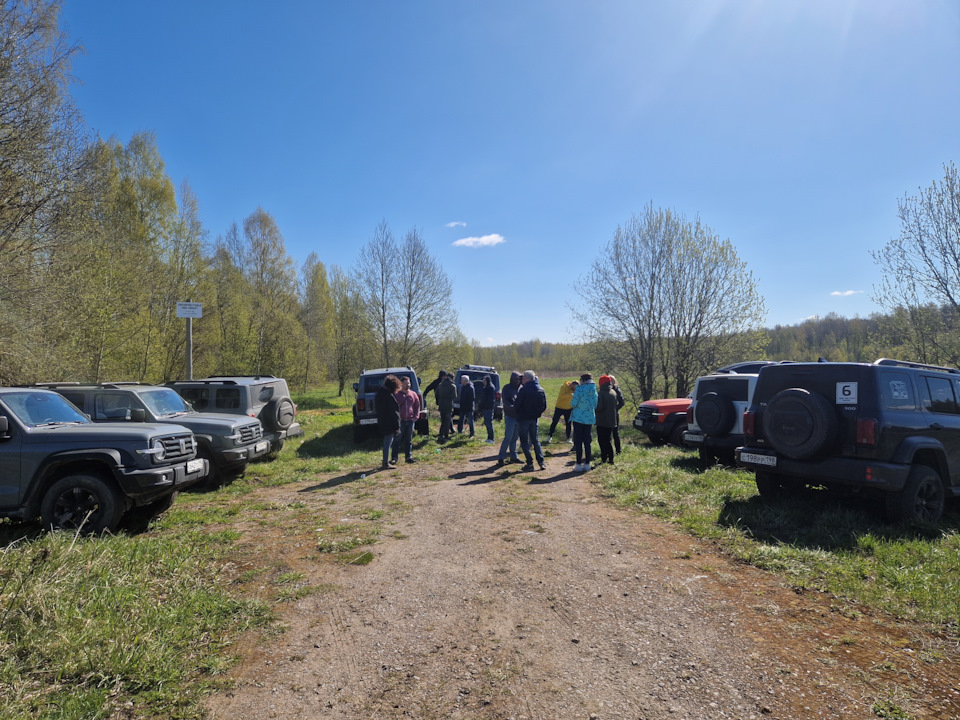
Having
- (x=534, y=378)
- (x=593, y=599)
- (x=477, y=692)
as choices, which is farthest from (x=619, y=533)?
(x=534, y=378)

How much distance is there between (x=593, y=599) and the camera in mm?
3924

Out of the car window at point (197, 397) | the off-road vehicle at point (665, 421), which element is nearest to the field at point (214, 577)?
the car window at point (197, 397)

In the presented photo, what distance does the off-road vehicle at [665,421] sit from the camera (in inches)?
477

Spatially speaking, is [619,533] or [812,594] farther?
[619,533]

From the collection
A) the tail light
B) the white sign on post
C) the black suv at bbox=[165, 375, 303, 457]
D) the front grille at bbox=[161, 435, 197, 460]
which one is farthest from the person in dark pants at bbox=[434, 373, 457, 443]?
the tail light

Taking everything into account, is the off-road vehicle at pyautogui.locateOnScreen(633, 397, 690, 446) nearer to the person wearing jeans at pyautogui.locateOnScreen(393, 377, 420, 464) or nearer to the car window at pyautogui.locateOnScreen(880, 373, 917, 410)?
the person wearing jeans at pyautogui.locateOnScreen(393, 377, 420, 464)

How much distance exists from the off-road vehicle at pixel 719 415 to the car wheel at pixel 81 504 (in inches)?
365

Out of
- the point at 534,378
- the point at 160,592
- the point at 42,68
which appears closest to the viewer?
the point at 160,592

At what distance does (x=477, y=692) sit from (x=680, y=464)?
8.00m

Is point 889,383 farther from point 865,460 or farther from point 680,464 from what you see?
point 680,464

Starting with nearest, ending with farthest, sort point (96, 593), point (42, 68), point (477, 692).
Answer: point (477, 692) → point (96, 593) → point (42, 68)

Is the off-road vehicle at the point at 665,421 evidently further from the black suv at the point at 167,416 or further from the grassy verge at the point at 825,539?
the black suv at the point at 167,416

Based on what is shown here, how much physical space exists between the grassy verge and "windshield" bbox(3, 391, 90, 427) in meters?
7.57

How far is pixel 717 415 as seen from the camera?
8977mm
